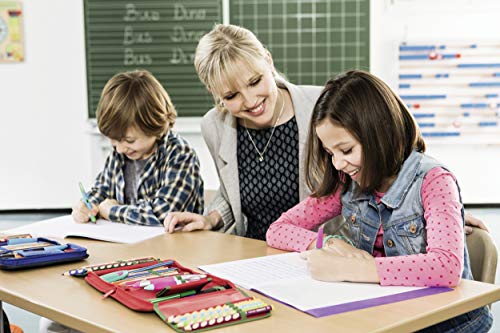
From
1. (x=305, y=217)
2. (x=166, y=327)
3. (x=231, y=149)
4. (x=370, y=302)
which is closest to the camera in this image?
(x=166, y=327)

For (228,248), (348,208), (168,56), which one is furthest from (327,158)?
(168,56)

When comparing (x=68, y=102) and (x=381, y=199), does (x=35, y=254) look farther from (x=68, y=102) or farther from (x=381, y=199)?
(x=68, y=102)

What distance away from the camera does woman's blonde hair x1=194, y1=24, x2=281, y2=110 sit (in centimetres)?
179

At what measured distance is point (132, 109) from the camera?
2006 mm

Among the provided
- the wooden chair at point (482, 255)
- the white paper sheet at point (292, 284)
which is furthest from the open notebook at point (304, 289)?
the wooden chair at point (482, 255)

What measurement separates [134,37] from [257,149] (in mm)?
3108

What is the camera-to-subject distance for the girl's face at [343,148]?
4.65 ft

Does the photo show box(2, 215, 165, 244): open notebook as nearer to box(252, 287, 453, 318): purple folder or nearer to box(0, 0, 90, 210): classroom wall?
box(252, 287, 453, 318): purple folder

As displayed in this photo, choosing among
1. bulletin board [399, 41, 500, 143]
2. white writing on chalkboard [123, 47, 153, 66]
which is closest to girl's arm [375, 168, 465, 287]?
white writing on chalkboard [123, 47, 153, 66]

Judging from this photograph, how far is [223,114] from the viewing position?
2.09 metres

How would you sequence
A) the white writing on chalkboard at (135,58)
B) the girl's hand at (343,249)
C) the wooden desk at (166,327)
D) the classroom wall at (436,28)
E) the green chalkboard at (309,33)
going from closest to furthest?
1. the wooden desk at (166,327)
2. the girl's hand at (343,249)
3. the green chalkboard at (309,33)
4. the white writing on chalkboard at (135,58)
5. the classroom wall at (436,28)

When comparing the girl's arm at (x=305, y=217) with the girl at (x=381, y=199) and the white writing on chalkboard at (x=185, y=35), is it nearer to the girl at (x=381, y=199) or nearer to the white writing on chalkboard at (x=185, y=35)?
the girl at (x=381, y=199)

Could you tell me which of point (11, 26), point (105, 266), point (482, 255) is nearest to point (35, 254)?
point (105, 266)

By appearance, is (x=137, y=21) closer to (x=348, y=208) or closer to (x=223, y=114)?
(x=223, y=114)
